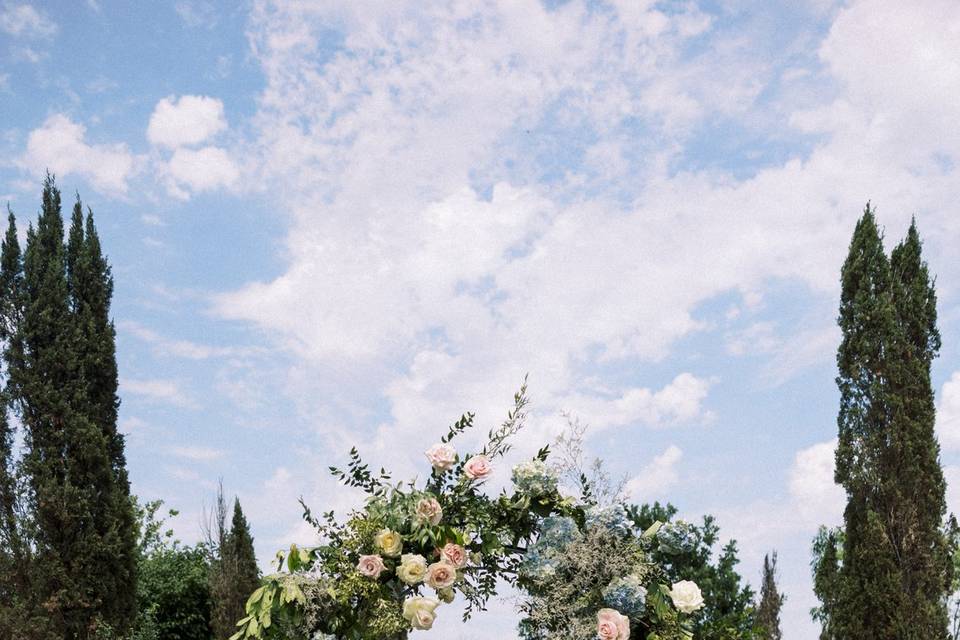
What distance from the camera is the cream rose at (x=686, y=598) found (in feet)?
13.2

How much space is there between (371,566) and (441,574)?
0.31 metres

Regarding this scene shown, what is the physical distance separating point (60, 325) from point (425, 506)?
1102cm

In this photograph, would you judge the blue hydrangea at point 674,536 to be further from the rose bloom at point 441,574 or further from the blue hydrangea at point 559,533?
the rose bloom at point 441,574

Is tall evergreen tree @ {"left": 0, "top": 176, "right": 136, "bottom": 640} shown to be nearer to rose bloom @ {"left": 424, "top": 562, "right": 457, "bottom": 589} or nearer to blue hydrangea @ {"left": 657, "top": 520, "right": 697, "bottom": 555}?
rose bloom @ {"left": 424, "top": 562, "right": 457, "bottom": 589}

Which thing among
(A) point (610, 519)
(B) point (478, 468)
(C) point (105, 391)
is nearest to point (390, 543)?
(B) point (478, 468)

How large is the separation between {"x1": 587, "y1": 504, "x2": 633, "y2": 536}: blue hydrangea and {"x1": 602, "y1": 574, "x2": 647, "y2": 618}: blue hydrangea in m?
0.23

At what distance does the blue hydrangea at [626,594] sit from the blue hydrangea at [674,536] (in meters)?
0.27

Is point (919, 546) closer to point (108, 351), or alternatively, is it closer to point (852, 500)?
point (852, 500)

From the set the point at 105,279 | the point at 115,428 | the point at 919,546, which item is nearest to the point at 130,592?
the point at 115,428

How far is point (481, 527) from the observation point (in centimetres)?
413

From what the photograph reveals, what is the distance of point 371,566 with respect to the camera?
3.94 meters

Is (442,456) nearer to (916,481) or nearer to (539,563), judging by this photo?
(539,563)

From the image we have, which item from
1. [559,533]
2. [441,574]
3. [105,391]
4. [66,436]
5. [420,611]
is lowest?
[420,611]

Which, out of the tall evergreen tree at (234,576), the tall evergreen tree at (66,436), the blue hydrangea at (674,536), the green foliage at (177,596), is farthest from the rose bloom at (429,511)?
the green foliage at (177,596)
